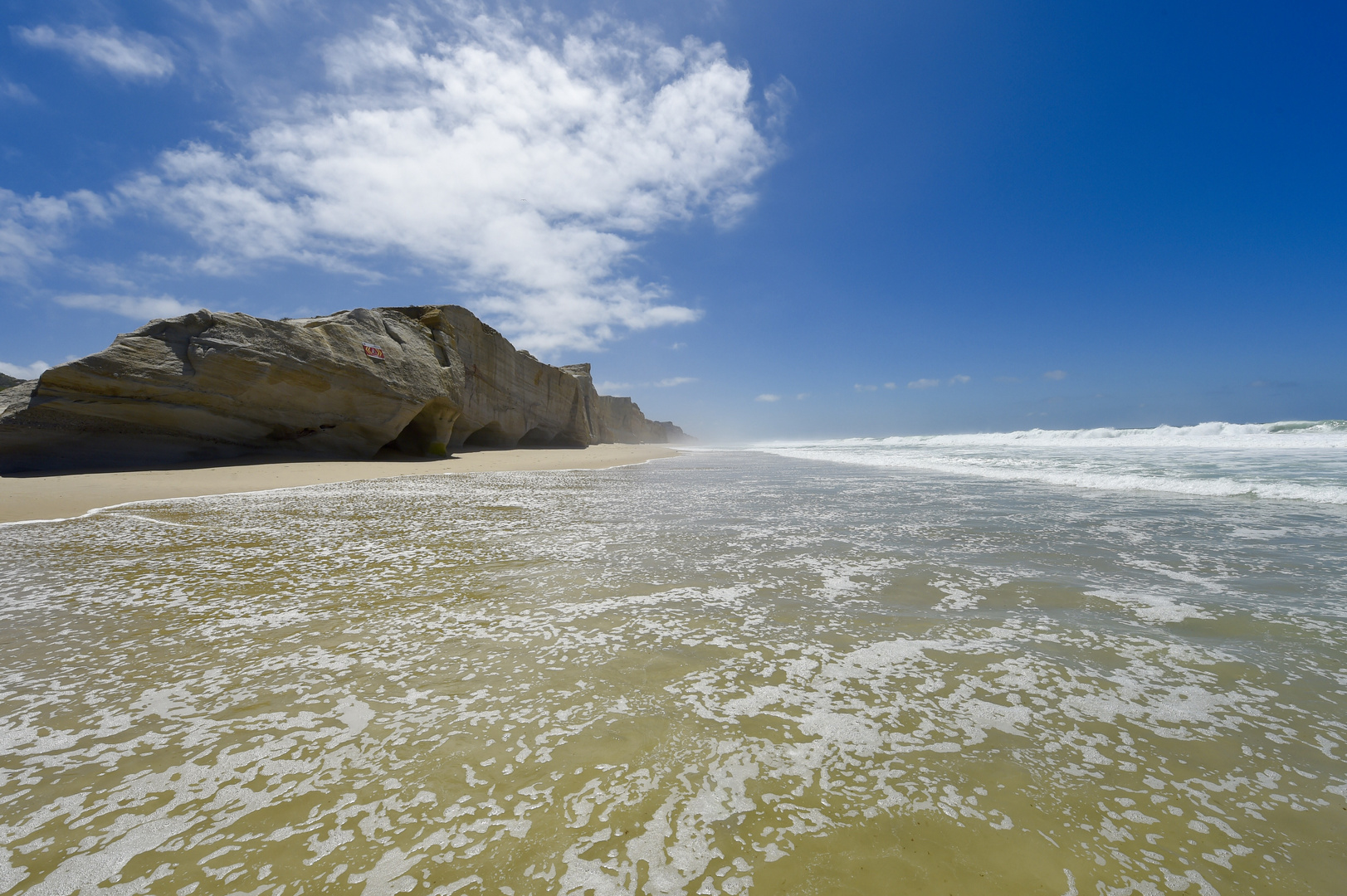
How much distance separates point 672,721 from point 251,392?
1625cm

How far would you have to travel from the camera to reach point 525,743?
5.92 ft

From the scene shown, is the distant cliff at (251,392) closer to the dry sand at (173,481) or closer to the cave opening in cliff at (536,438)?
the dry sand at (173,481)

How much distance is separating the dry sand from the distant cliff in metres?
1.32

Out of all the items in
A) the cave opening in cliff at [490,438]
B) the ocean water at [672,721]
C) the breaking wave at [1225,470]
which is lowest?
the ocean water at [672,721]

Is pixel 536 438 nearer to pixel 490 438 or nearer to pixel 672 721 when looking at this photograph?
pixel 490 438

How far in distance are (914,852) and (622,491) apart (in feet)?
27.3

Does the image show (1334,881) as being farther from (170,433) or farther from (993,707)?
(170,433)

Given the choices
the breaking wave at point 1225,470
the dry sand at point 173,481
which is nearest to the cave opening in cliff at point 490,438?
the dry sand at point 173,481

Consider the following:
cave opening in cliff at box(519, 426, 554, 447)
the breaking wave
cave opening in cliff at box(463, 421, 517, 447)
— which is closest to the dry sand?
cave opening in cliff at box(463, 421, 517, 447)

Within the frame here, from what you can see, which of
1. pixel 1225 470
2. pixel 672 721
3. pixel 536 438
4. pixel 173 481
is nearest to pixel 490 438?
pixel 536 438

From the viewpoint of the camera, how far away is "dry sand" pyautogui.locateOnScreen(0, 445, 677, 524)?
7.17 meters

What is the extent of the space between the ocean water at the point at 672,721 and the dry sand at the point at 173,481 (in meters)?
4.14

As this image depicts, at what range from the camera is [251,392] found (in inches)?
540

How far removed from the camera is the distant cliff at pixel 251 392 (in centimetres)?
1152
